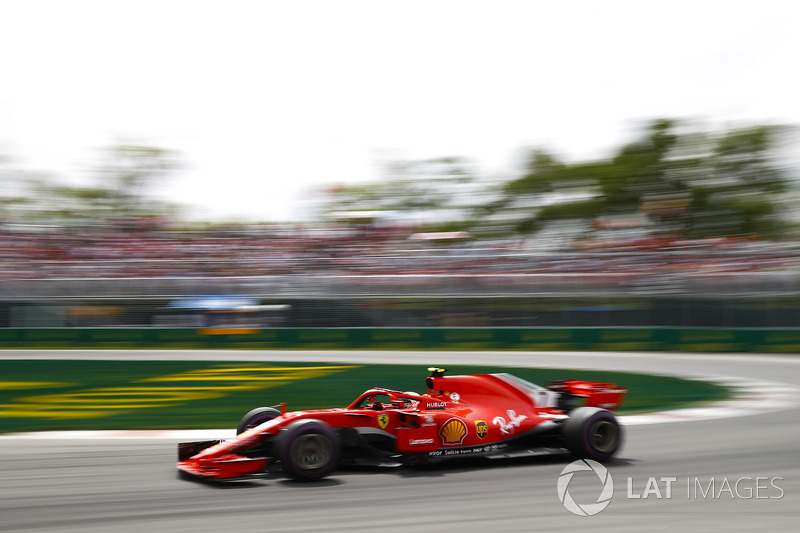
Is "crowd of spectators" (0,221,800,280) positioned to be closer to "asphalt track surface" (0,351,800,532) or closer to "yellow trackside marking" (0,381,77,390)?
"yellow trackside marking" (0,381,77,390)

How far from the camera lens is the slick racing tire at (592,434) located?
6496mm

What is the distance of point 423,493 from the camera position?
5527 millimetres

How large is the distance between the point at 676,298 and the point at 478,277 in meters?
4.63

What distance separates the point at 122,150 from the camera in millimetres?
40125

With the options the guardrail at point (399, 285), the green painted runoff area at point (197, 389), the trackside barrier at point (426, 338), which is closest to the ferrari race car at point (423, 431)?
the green painted runoff area at point (197, 389)

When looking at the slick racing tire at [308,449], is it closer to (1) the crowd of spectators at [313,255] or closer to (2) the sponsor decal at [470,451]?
(2) the sponsor decal at [470,451]

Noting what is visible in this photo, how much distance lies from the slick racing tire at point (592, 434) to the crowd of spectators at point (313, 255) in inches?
595

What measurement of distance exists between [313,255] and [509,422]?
17168 millimetres

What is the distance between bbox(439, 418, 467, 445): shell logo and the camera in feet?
20.8

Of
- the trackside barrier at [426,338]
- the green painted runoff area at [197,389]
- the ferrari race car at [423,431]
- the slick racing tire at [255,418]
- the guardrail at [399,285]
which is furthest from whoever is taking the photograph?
the guardrail at [399,285]

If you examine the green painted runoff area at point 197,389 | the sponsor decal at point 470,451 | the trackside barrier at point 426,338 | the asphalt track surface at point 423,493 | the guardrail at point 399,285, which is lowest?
the asphalt track surface at point 423,493

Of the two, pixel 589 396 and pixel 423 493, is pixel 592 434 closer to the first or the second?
pixel 589 396

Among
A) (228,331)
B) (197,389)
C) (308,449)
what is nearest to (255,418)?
(308,449)

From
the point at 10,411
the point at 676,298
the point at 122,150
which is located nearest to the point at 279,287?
the point at 676,298
